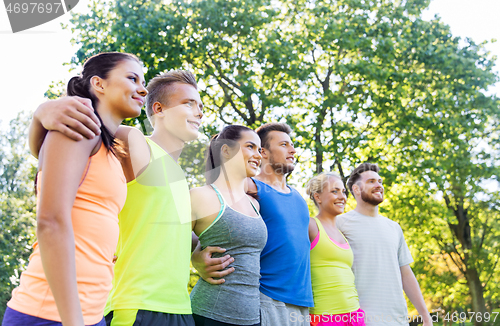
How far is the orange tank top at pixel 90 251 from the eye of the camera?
1494 mm

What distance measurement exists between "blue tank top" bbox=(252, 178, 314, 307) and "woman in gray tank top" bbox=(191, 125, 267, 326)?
31 cm

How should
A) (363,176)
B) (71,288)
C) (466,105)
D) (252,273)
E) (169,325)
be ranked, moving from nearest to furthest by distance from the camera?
(71,288) → (169,325) → (252,273) → (363,176) → (466,105)

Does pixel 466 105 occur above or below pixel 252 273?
above

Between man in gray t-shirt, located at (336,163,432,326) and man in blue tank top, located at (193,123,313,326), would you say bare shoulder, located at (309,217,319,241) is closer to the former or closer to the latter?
man in blue tank top, located at (193,123,313,326)

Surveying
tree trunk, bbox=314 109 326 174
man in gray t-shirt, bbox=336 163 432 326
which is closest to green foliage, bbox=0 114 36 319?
tree trunk, bbox=314 109 326 174

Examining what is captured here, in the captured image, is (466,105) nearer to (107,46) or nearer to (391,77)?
(391,77)

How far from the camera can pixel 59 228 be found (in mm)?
1414

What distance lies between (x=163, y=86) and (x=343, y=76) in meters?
9.89

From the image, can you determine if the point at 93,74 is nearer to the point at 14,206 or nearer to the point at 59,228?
the point at 59,228

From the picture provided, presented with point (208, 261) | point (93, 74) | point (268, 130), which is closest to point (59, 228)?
point (93, 74)

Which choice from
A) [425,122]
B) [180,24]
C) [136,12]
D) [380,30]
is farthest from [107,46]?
[425,122]

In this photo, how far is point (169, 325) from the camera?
6.47 feet

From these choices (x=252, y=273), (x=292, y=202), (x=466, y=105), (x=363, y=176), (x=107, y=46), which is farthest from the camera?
(x=466, y=105)

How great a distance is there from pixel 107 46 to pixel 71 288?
34.1 feet
